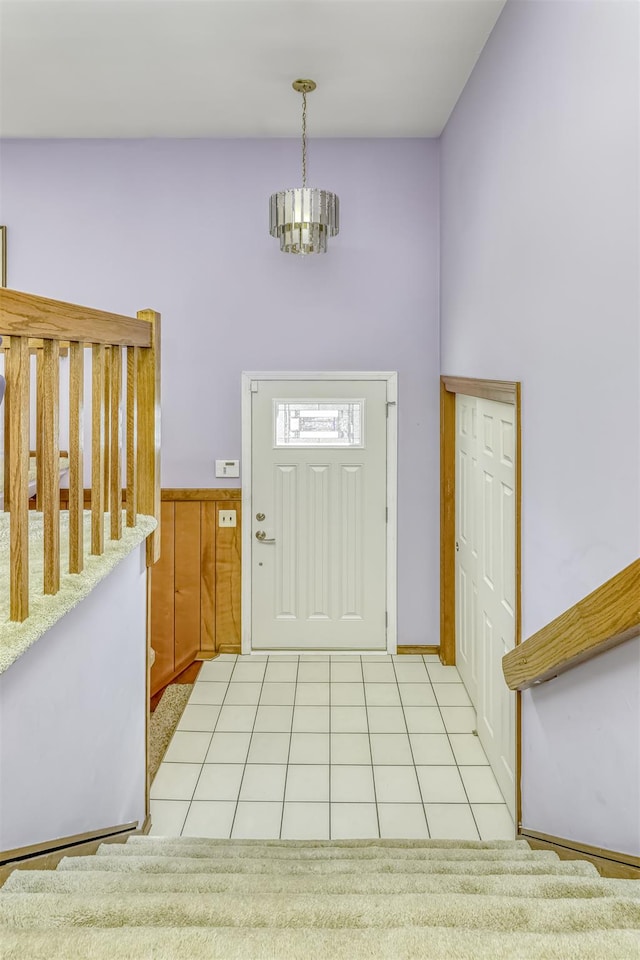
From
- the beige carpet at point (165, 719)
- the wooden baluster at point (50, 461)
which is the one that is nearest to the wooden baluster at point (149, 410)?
the wooden baluster at point (50, 461)

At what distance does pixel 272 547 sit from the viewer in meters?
4.75

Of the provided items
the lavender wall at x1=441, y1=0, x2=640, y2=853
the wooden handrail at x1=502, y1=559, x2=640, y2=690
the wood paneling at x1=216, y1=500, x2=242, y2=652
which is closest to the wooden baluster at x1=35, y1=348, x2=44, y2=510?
the wooden handrail at x1=502, y1=559, x2=640, y2=690

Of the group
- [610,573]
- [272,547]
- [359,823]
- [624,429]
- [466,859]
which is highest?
[624,429]

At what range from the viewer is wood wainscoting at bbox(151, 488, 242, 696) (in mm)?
4727

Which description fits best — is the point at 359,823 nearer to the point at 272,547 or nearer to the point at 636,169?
the point at 272,547

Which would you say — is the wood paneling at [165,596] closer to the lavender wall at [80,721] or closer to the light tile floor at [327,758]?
the light tile floor at [327,758]

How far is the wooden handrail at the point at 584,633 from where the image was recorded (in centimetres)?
147

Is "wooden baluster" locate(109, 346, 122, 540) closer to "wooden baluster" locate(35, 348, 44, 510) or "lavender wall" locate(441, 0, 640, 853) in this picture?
"wooden baluster" locate(35, 348, 44, 510)

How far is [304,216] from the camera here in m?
3.79

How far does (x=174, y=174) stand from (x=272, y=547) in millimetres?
2472

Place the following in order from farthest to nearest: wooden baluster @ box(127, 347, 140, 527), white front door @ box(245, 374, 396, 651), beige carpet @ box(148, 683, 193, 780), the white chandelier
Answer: white front door @ box(245, 374, 396, 651) < the white chandelier < beige carpet @ box(148, 683, 193, 780) < wooden baluster @ box(127, 347, 140, 527)

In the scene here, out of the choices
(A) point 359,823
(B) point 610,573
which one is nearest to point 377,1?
(B) point 610,573

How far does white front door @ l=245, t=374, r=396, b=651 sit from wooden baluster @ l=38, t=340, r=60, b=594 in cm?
292

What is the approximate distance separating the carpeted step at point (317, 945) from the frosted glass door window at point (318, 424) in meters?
3.72
